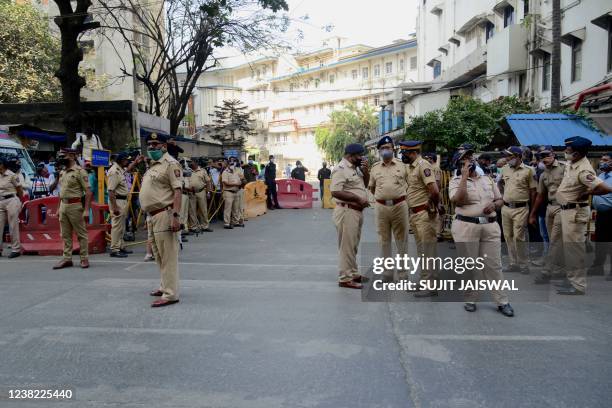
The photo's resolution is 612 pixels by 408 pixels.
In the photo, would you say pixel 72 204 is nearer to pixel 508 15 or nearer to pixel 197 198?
pixel 197 198

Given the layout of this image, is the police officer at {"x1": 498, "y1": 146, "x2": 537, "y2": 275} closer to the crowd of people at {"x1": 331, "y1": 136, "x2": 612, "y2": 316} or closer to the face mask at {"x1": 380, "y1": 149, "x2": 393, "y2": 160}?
the crowd of people at {"x1": 331, "y1": 136, "x2": 612, "y2": 316}

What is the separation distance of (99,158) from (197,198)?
3.46 metres

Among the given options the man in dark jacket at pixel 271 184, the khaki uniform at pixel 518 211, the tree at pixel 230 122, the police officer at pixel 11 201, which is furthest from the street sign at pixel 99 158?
the tree at pixel 230 122

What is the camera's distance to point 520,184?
317 inches

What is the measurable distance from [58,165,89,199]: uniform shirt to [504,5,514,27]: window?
20486mm

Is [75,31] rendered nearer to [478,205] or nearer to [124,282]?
[124,282]

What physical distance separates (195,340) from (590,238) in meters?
6.75

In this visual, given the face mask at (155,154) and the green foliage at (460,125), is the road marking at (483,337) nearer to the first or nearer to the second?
the face mask at (155,154)

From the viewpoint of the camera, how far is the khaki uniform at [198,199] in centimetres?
1366

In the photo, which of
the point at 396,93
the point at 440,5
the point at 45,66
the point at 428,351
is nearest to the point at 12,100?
the point at 45,66

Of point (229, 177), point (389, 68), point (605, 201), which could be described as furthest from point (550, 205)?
point (389, 68)

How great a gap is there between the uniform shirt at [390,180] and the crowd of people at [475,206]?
0.01 m

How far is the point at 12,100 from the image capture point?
26672 millimetres

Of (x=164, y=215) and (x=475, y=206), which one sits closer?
(x=475, y=206)
